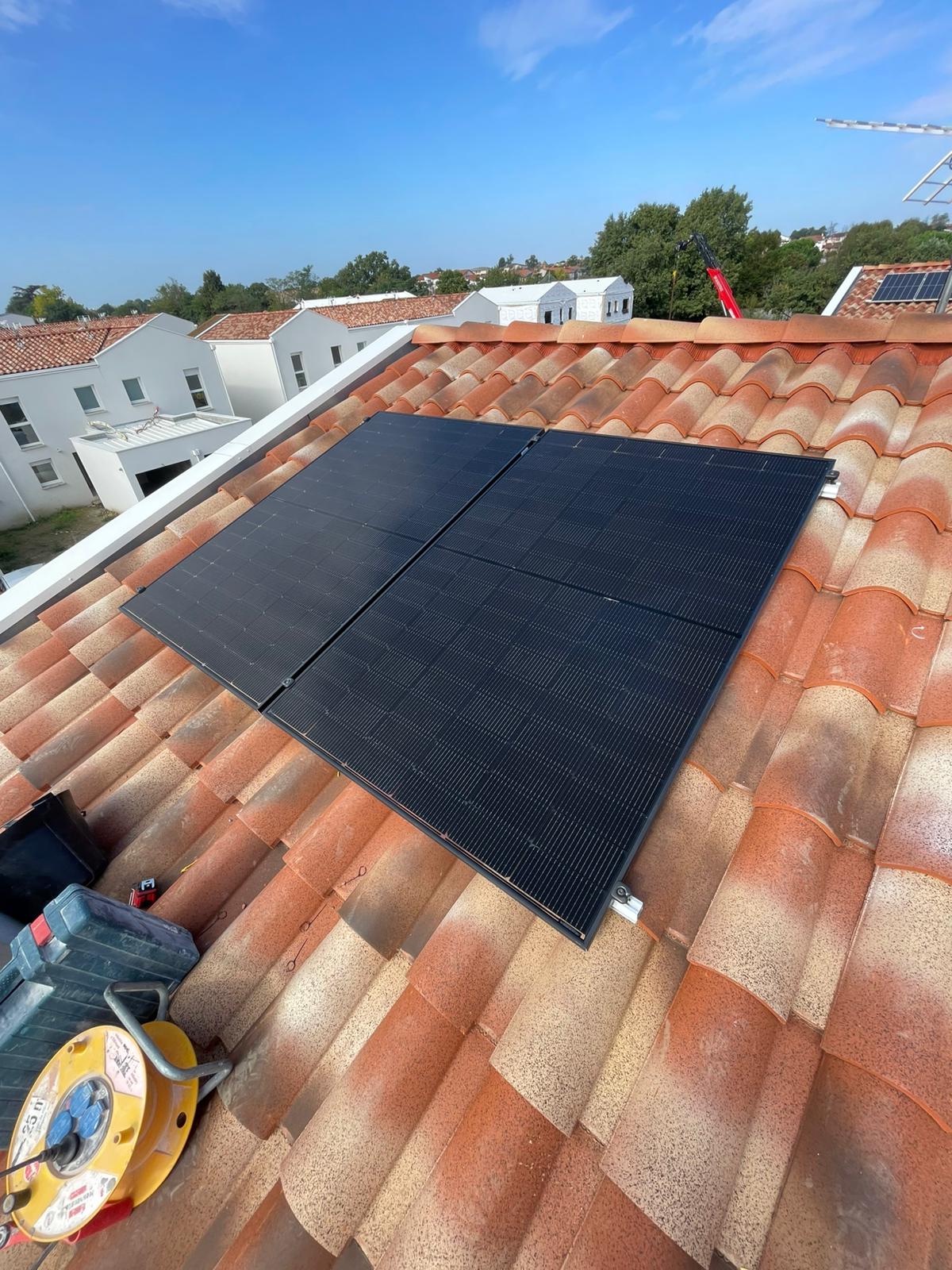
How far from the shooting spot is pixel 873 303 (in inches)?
824

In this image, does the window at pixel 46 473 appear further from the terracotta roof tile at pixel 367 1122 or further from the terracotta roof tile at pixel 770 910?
the terracotta roof tile at pixel 770 910

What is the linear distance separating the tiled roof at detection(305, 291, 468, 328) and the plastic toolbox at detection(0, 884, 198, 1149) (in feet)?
151

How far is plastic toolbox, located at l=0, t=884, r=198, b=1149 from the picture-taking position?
2.72 m

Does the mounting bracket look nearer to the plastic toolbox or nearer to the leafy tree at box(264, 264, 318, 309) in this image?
the plastic toolbox

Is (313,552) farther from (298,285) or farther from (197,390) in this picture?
(298,285)

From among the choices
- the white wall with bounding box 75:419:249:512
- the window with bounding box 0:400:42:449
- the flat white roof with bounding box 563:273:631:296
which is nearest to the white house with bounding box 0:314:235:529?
the window with bounding box 0:400:42:449

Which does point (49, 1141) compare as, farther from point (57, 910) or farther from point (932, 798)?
point (932, 798)

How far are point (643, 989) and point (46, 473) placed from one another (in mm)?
41258

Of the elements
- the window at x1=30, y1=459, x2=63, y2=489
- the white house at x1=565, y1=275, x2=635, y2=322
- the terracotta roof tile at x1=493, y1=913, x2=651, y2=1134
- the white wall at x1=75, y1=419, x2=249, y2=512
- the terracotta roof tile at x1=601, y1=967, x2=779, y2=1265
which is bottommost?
the window at x1=30, y1=459, x2=63, y2=489

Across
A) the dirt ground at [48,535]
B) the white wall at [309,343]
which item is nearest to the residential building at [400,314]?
the white wall at [309,343]

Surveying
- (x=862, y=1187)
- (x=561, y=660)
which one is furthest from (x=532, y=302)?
(x=862, y=1187)

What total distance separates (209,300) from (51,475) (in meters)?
80.0

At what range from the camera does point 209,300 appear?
9156 cm

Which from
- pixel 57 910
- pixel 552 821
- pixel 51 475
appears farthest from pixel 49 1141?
pixel 51 475
